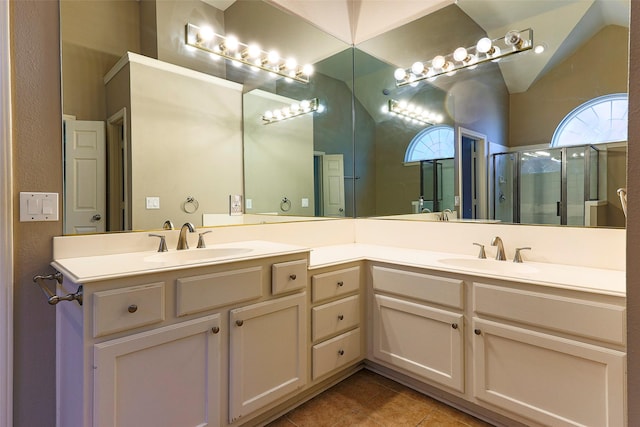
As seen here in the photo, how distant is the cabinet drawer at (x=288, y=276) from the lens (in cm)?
160

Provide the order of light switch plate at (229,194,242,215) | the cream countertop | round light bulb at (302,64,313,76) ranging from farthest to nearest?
round light bulb at (302,64,313,76) < light switch plate at (229,194,242,215) < the cream countertop

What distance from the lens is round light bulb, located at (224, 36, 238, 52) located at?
213 centimetres

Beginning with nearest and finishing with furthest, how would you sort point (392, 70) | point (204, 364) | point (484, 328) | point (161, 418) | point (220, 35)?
point (161, 418) < point (204, 364) < point (484, 328) < point (220, 35) < point (392, 70)

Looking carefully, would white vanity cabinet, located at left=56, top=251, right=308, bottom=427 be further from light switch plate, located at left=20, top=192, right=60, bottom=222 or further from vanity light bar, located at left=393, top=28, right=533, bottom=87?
vanity light bar, located at left=393, top=28, right=533, bottom=87

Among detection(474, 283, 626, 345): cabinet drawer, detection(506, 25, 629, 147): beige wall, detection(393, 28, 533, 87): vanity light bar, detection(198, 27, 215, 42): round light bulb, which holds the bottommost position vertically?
detection(474, 283, 626, 345): cabinet drawer

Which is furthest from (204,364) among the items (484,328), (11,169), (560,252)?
A: (560,252)

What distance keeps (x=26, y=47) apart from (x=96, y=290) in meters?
1.05

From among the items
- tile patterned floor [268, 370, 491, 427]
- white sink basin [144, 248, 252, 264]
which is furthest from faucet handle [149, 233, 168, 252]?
tile patterned floor [268, 370, 491, 427]

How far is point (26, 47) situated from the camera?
134 centimetres

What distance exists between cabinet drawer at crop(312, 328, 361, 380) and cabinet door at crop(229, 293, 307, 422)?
105mm

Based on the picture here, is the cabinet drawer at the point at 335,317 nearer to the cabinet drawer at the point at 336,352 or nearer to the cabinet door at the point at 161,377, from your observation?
the cabinet drawer at the point at 336,352

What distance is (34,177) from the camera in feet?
4.46

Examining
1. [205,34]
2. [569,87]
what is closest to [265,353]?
[205,34]

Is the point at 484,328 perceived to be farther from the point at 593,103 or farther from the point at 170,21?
the point at 170,21
